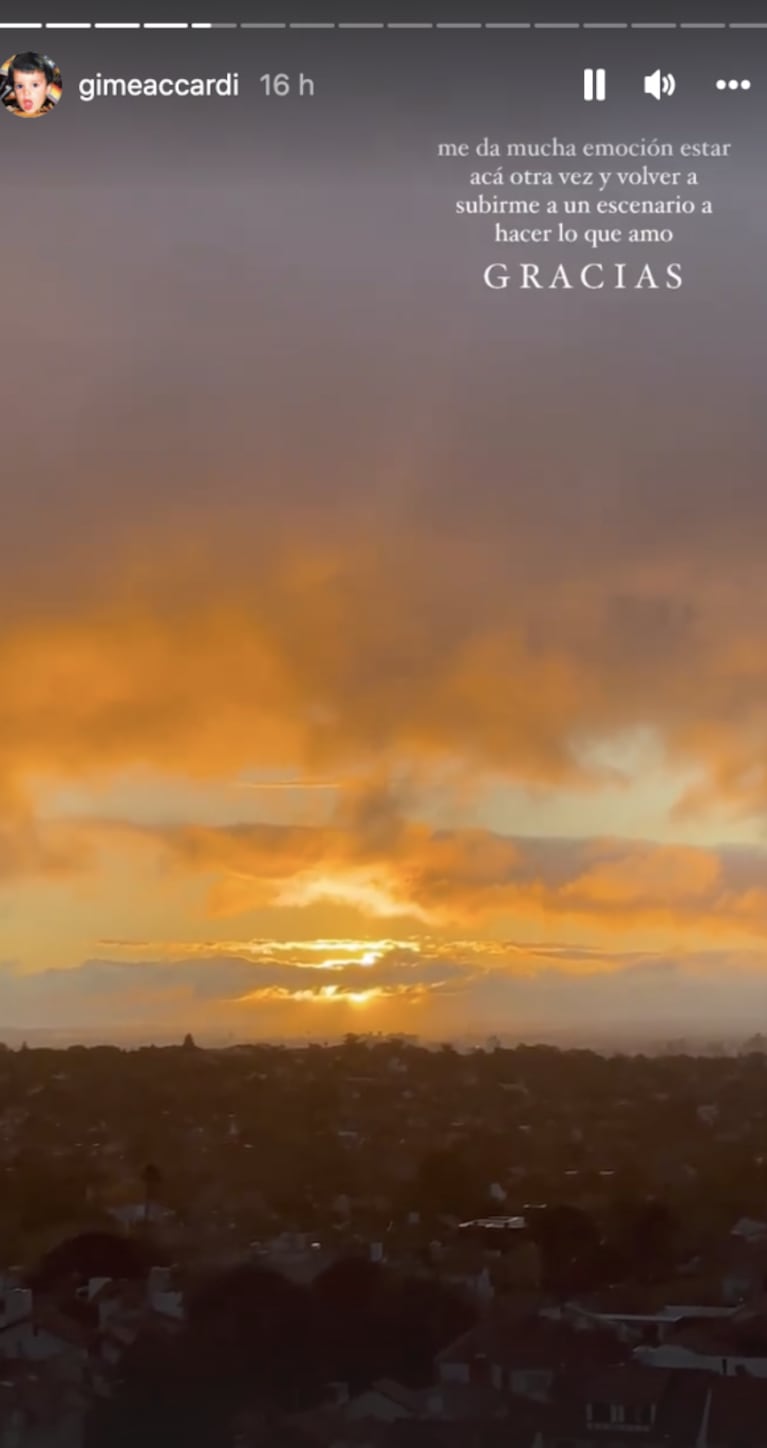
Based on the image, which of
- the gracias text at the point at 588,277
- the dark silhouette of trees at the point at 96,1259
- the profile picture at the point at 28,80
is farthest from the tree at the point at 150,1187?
the profile picture at the point at 28,80

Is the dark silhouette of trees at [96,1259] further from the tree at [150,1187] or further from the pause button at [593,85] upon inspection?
the pause button at [593,85]

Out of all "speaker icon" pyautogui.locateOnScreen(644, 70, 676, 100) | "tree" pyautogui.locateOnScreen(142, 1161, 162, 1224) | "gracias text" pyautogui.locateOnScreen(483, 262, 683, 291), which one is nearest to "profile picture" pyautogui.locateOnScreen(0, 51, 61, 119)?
"gracias text" pyautogui.locateOnScreen(483, 262, 683, 291)

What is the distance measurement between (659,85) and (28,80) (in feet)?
2.97

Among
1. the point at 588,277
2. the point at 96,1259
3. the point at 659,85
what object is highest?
the point at 659,85

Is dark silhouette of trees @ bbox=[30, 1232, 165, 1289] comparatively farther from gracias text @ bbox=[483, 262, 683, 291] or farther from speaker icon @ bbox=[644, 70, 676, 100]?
speaker icon @ bbox=[644, 70, 676, 100]

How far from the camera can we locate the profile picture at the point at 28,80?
185 cm

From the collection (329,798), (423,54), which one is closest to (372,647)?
(329,798)

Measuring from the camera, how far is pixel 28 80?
1.85 m

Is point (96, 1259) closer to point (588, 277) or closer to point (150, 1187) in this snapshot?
point (150, 1187)

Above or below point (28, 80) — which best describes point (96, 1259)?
below

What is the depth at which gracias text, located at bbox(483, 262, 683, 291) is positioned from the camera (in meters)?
1.83

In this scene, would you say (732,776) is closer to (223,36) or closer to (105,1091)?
(105,1091)

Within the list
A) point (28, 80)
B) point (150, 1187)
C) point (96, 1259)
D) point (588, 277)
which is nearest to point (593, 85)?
point (588, 277)

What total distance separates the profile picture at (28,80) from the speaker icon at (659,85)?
2.78ft
